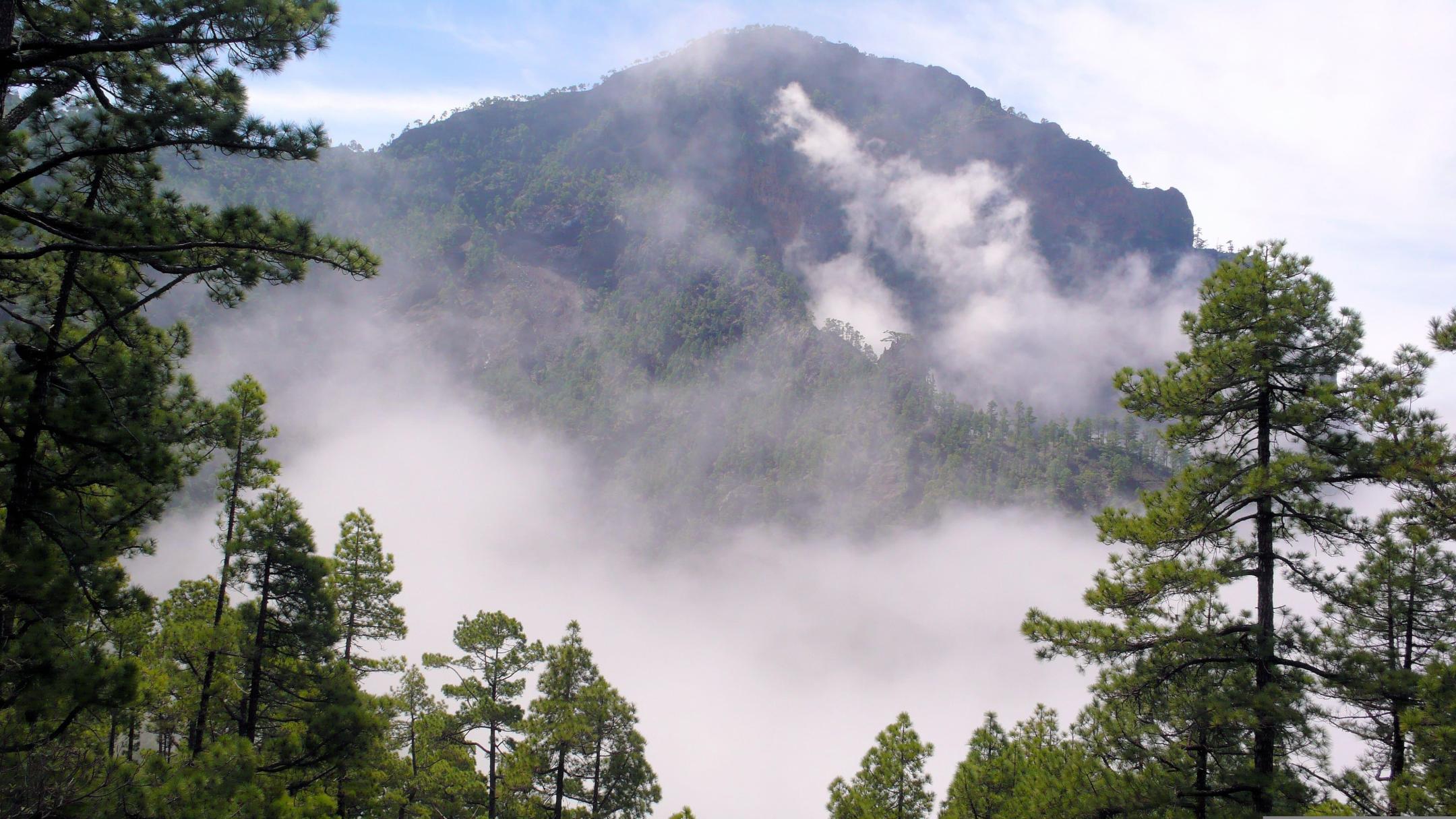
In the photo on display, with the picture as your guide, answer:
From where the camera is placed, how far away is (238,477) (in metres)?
15.2

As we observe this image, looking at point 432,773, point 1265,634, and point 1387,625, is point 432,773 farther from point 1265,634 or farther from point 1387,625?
point 1387,625

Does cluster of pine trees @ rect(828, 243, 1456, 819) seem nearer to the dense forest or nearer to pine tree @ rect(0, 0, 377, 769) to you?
the dense forest

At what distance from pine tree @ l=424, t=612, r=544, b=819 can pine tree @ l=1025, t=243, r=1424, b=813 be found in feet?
57.7

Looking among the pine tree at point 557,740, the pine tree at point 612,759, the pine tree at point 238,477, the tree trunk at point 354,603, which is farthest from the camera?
the pine tree at point 612,759

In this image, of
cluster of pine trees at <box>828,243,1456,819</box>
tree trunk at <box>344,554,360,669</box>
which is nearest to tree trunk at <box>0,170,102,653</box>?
cluster of pine trees at <box>828,243,1456,819</box>

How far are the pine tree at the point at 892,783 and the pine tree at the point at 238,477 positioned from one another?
13.6 meters

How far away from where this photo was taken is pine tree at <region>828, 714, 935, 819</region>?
1853 centimetres

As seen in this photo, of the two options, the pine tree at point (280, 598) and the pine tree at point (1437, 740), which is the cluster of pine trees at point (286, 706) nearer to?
the pine tree at point (280, 598)

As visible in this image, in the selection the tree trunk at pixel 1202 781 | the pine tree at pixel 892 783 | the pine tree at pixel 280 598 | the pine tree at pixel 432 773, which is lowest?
the pine tree at pixel 432 773

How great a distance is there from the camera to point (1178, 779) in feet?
30.5

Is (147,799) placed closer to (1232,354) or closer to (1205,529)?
(1205,529)

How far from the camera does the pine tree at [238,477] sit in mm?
13891

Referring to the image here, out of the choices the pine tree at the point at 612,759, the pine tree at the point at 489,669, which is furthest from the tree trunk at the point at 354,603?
the pine tree at the point at 612,759

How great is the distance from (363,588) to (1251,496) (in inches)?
777
